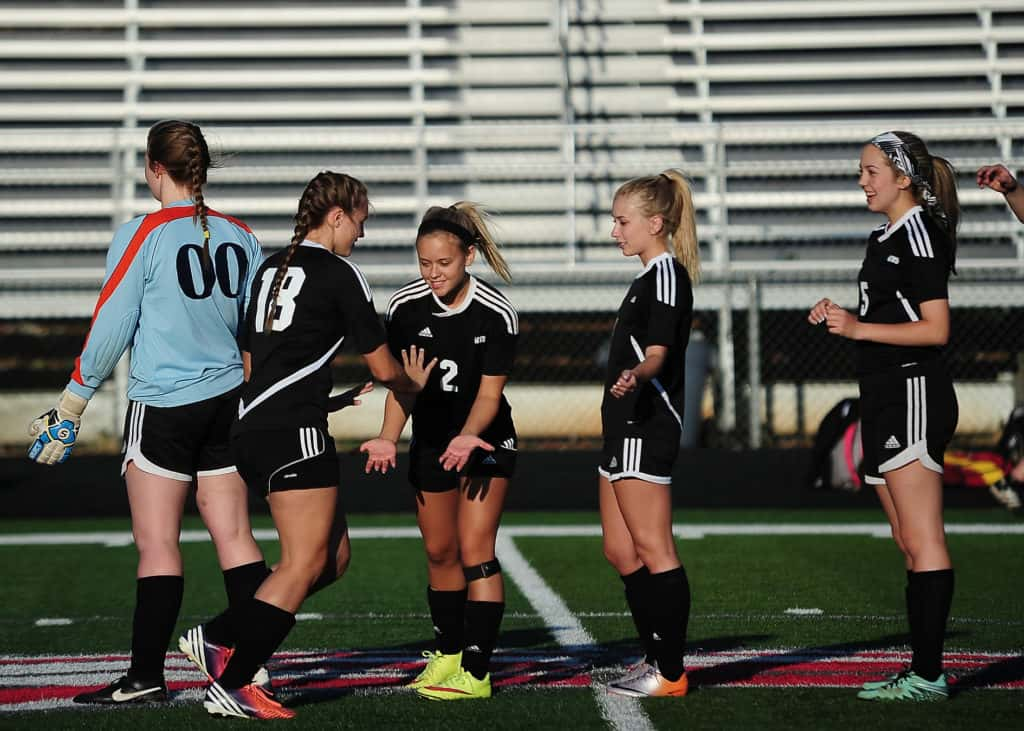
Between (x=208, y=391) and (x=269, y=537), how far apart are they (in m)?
5.18

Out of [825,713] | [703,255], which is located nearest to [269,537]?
[825,713]

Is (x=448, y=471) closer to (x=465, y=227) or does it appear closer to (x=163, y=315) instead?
(x=465, y=227)

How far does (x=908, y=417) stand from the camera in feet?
13.8

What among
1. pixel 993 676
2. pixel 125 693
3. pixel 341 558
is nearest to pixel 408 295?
pixel 341 558

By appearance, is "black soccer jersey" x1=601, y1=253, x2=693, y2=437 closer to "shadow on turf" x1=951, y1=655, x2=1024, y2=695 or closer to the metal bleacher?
"shadow on turf" x1=951, y1=655, x2=1024, y2=695

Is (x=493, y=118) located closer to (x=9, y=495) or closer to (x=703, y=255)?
(x=703, y=255)

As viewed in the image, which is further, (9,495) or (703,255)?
(703,255)

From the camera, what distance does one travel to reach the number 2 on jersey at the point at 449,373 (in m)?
4.43

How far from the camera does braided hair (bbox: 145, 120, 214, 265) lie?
4250 millimetres

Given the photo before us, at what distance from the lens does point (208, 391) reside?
421cm

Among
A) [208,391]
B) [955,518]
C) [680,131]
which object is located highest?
[680,131]

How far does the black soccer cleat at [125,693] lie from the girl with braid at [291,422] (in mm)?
316

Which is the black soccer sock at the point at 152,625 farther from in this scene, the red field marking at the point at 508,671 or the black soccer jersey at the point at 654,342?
the black soccer jersey at the point at 654,342

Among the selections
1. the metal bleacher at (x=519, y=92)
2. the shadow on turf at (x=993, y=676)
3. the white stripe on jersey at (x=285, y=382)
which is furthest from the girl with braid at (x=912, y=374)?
the metal bleacher at (x=519, y=92)
